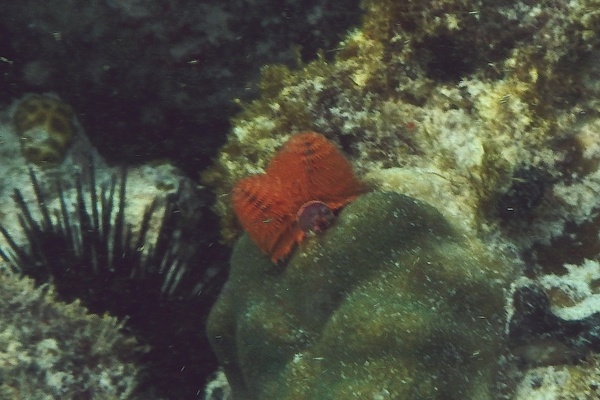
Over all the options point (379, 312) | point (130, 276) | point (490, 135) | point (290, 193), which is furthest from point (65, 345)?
point (490, 135)

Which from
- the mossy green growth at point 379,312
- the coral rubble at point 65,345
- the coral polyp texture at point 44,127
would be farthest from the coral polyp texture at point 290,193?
the coral polyp texture at point 44,127

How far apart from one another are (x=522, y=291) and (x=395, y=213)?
865 mm

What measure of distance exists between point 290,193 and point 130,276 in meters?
1.10

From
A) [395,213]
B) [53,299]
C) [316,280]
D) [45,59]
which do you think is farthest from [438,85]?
[45,59]

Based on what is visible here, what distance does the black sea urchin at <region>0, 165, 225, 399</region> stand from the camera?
9.26ft

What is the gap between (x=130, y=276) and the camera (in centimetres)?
286

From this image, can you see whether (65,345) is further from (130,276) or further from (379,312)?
(379,312)

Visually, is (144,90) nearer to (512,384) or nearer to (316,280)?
(316,280)

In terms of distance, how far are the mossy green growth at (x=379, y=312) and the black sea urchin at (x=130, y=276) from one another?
1.99 ft

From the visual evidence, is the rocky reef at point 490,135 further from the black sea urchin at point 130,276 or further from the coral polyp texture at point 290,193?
the black sea urchin at point 130,276

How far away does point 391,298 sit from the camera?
2.09 metres

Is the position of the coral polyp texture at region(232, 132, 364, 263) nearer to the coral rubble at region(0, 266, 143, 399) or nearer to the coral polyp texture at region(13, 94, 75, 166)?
the coral rubble at region(0, 266, 143, 399)

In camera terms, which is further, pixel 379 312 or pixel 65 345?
pixel 65 345

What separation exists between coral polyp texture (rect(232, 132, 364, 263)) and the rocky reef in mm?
146
